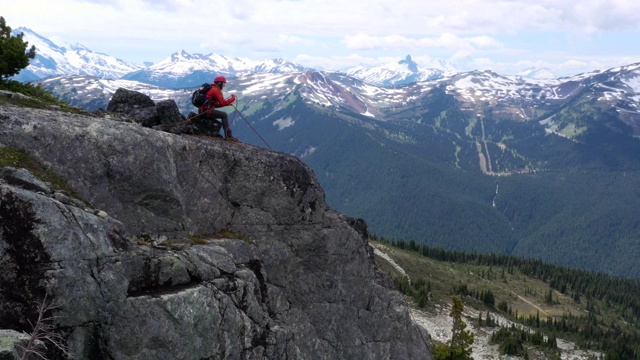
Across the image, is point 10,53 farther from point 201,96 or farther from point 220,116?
point 220,116

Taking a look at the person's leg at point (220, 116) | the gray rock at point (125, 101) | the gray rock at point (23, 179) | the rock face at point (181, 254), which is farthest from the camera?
the gray rock at point (125, 101)

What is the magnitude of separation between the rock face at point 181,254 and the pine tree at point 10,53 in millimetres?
13439

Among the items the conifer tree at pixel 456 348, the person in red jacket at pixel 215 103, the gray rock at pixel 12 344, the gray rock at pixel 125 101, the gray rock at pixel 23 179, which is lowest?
the conifer tree at pixel 456 348

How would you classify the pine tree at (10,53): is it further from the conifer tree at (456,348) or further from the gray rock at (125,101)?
the conifer tree at (456,348)

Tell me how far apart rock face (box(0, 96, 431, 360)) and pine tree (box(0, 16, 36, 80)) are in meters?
13.4

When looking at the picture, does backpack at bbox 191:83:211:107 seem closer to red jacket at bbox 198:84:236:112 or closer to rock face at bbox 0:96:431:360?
red jacket at bbox 198:84:236:112

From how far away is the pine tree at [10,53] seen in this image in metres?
31.1

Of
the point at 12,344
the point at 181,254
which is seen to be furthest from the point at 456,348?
the point at 12,344

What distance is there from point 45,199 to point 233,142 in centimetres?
1304

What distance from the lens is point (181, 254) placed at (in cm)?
1900

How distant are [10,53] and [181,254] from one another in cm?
2182

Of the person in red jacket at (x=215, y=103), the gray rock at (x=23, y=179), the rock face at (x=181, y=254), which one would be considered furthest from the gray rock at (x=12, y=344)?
the person in red jacket at (x=215, y=103)

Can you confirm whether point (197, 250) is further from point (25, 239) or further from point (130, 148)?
point (25, 239)

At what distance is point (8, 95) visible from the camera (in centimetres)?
2327
